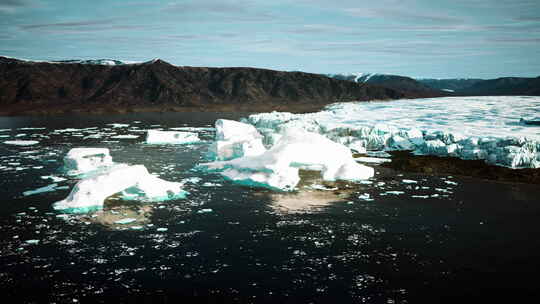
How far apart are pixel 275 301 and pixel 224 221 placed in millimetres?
6403

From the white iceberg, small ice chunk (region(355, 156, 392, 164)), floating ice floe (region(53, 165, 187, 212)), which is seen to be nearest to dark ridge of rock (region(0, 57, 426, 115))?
small ice chunk (region(355, 156, 392, 164))

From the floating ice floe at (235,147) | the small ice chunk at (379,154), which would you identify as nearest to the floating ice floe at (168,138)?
the floating ice floe at (235,147)

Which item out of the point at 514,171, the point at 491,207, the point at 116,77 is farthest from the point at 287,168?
the point at 116,77

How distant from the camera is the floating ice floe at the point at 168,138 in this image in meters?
38.9

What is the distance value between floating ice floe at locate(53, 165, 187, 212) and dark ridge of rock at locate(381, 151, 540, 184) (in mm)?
15550

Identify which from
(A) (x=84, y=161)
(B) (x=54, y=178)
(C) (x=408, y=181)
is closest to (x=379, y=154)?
(C) (x=408, y=181)

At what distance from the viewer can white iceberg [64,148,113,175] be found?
25.2m

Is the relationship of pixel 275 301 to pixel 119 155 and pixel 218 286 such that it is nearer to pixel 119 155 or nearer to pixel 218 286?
pixel 218 286

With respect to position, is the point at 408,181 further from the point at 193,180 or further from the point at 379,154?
the point at 193,180

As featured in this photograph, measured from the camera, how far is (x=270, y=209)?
18141 millimetres

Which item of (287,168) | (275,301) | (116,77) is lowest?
(275,301)

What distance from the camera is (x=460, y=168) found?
26.4 metres

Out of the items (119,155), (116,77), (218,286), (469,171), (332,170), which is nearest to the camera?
(218,286)

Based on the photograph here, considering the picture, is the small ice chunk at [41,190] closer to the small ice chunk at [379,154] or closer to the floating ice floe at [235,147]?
the floating ice floe at [235,147]
